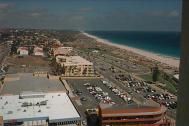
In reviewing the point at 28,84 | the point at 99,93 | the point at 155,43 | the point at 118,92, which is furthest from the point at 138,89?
the point at 155,43

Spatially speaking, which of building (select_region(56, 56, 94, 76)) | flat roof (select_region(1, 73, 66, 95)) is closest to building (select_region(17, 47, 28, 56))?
building (select_region(56, 56, 94, 76))

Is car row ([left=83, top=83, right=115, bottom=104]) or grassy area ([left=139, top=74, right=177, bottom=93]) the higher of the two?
car row ([left=83, top=83, right=115, bottom=104])

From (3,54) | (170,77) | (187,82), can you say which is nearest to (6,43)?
(3,54)

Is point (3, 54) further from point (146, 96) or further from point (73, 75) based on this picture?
point (146, 96)

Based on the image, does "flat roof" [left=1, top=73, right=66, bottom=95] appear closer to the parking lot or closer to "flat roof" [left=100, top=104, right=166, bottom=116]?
the parking lot

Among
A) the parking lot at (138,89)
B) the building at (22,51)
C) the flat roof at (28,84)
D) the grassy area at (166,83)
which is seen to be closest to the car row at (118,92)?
the parking lot at (138,89)

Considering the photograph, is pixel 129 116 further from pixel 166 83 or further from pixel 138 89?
pixel 166 83
